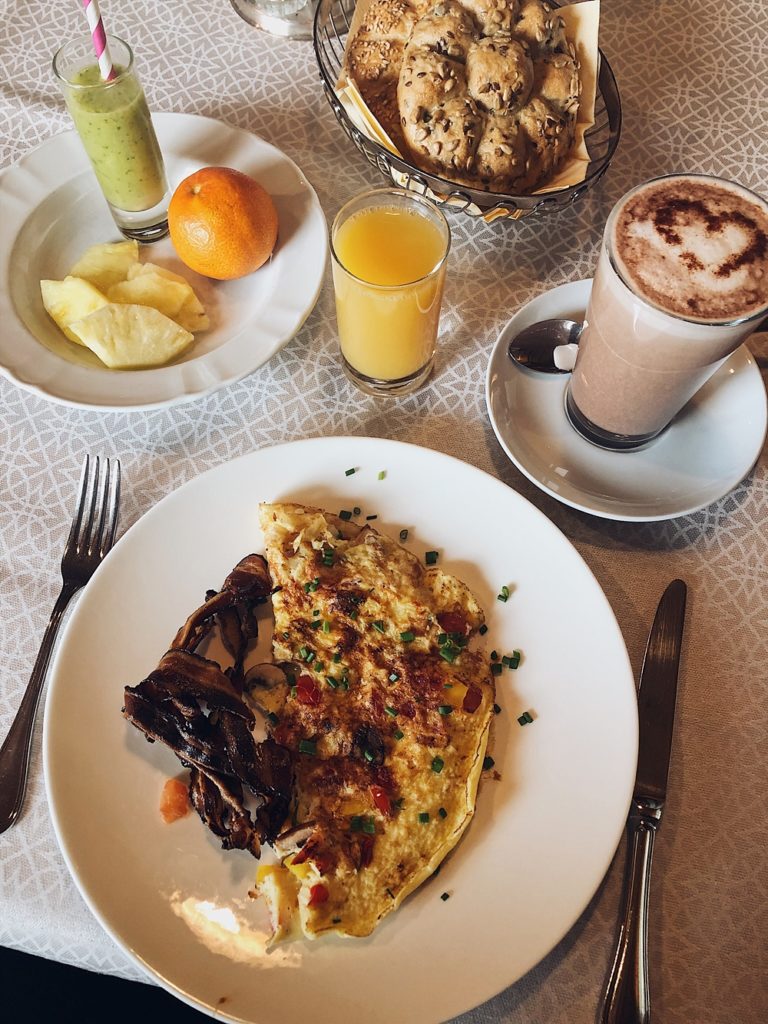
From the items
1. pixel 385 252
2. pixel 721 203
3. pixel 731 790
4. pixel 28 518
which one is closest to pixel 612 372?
pixel 721 203

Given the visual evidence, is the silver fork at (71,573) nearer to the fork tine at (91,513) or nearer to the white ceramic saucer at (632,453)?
the fork tine at (91,513)

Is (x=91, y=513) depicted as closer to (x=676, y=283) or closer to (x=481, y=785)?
(x=481, y=785)

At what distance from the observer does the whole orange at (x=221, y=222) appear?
1.41 m

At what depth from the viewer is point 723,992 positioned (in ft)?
3.25

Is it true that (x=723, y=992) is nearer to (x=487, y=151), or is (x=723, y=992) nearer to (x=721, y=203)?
(x=721, y=203)

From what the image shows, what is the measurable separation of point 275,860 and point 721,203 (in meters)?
1.16

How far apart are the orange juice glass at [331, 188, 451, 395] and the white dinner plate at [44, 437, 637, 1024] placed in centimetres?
21

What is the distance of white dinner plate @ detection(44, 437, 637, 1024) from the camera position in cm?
92

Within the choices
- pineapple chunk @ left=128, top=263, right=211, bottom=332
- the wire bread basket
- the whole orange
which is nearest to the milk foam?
the wire bread basket

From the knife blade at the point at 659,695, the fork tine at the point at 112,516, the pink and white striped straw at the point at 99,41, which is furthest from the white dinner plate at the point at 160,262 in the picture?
the knife blade at the point at 659,695

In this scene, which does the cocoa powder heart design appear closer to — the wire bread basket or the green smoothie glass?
the wire bread basket

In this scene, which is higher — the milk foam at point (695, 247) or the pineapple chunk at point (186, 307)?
the milk foam at point (695, 247)

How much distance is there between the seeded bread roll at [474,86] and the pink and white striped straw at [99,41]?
48cm

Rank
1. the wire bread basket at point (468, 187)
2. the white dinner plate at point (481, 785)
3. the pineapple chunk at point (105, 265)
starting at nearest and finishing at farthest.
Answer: the white dinner plate at point (481, 785) → the wire bread basket at point (468, 187) → the pineapple chunk at point (105, 265)
